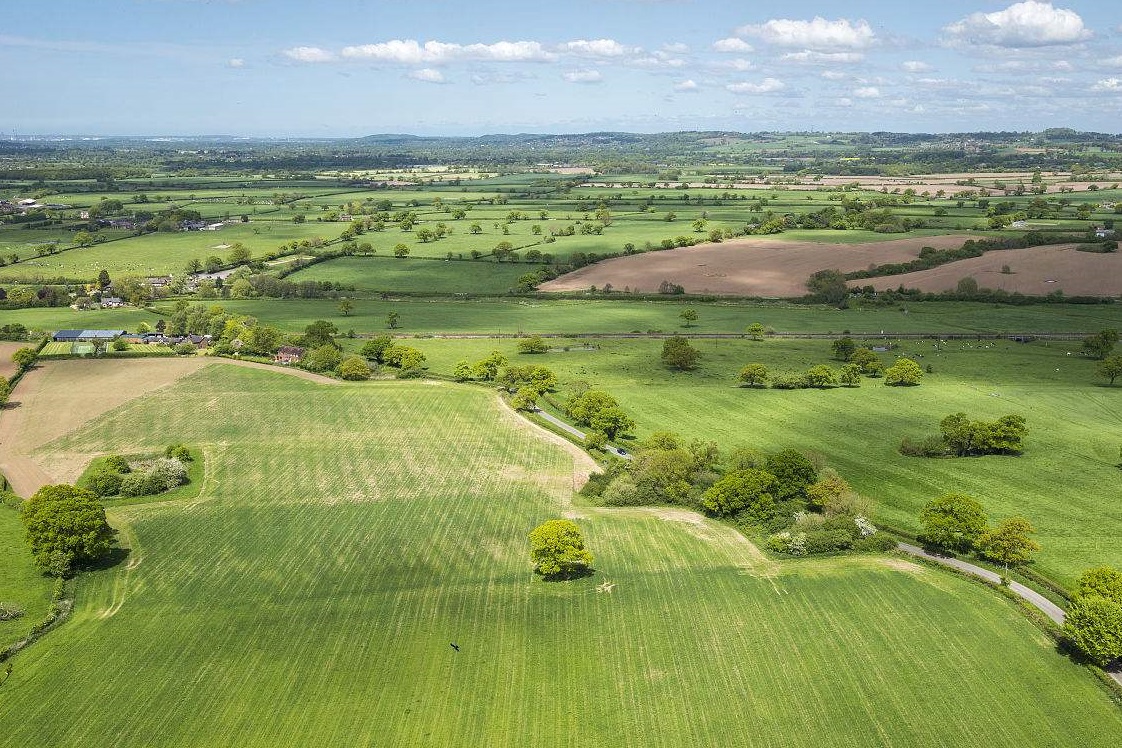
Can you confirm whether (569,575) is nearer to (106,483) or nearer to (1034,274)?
(106,483)

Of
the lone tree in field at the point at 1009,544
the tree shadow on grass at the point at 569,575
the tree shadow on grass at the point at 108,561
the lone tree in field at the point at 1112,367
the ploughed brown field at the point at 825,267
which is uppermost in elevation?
the ploughed brown field at the point at 825,267

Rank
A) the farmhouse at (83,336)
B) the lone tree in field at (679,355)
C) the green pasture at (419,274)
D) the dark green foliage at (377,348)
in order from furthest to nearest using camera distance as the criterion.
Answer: the green pasture at (419,274) → the farmhouse at (83,336) → the dark green foliage at (377,348) → the lone tree in field at (679,355)

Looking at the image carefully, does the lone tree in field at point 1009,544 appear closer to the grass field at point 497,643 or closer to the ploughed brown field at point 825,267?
the grass field at point 497,643

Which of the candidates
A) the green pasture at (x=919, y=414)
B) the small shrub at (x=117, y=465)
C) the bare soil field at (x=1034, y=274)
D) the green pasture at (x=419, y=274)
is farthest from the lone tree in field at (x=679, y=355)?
the bare soil field at (x=1034, y=274)

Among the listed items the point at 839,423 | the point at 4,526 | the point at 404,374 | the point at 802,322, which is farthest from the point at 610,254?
the point at 4,526

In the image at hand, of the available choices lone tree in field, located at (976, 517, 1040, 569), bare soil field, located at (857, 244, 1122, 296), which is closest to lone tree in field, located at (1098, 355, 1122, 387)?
lone tree in field, located at (976, 517, 1040, 569)

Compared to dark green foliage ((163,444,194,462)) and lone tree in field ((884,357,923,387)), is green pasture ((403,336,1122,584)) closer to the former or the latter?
lone tree in field ((884,357,923,387))

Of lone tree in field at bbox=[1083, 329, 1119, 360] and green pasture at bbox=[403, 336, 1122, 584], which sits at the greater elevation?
lone tree in field at bbox=[1083, 329, 1119, 360]
